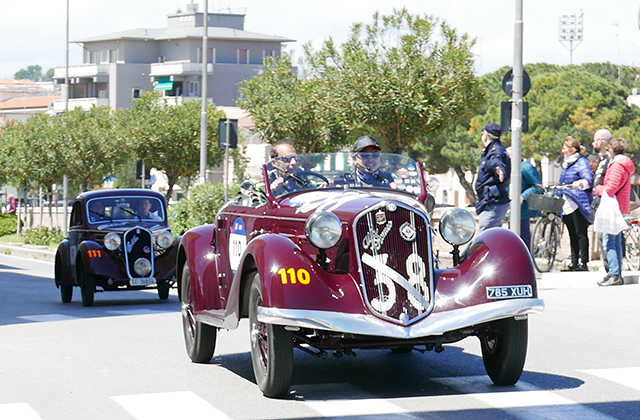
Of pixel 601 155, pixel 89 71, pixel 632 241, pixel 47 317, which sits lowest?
pixel 47 317

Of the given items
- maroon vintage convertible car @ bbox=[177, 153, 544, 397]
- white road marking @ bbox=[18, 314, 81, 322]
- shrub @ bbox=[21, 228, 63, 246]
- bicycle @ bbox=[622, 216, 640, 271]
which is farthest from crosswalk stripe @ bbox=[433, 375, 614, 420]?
shrub @ bbox=[21, 228, 63, 246]

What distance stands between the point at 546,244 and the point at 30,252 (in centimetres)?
2283

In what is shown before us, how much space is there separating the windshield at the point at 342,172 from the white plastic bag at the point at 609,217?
7.30 m

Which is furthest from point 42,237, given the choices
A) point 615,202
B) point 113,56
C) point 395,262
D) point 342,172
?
point 113,56

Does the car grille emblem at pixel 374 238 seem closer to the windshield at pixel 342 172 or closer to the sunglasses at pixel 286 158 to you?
the windshield at pixel 342 172

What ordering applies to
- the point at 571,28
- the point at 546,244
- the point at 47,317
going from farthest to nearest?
the point at 571,28, the point at 546,244, the point at 47,317

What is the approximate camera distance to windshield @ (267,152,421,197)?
9.06 meters

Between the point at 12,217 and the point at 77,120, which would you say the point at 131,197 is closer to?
the point at 77,120

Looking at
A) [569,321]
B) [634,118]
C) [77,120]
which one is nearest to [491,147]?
[569,321]

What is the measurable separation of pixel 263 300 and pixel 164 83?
11568 cm

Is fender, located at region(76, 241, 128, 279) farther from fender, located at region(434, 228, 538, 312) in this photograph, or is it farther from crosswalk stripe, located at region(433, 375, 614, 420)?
fender, located at region(434, 228, 538, 312)

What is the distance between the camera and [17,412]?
7496 mm

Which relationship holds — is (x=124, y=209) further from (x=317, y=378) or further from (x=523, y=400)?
(x=523, y=400)

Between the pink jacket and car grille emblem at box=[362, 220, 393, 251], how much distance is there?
890 centimetres
